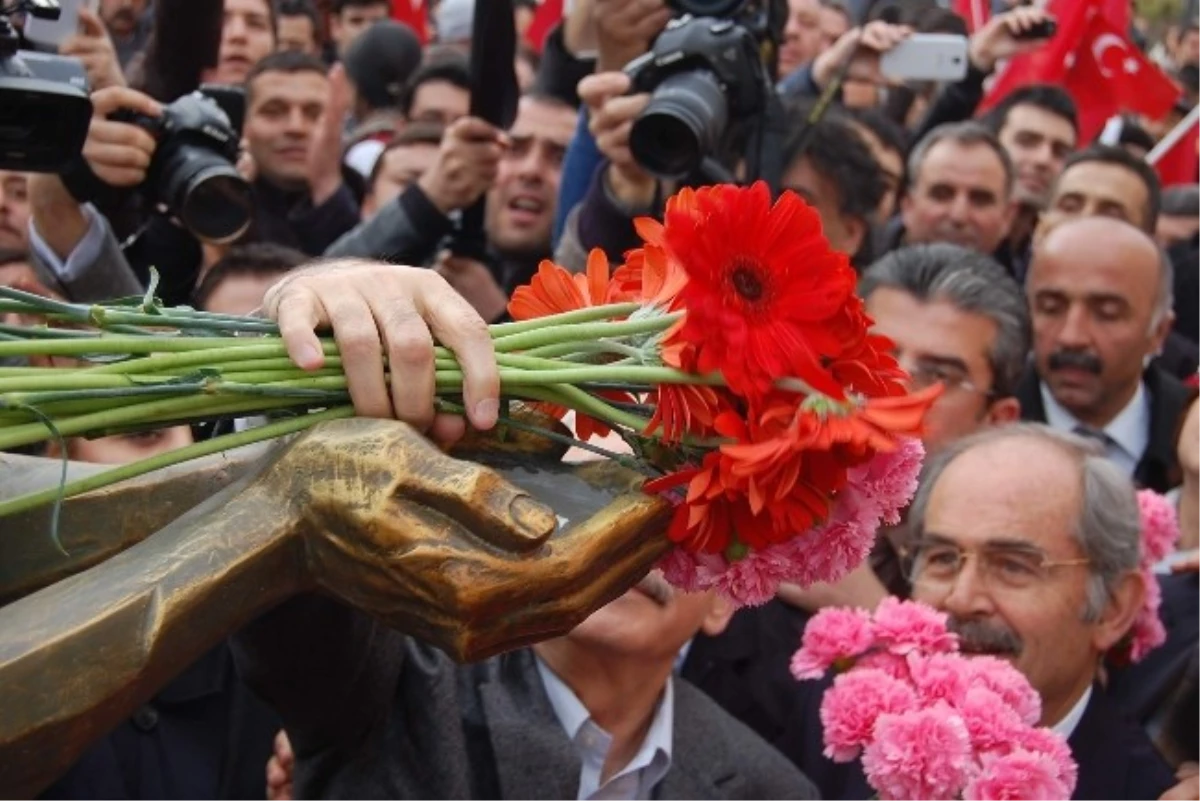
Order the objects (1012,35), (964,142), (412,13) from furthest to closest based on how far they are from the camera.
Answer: (412,13) < (1012,35) < (964,142)

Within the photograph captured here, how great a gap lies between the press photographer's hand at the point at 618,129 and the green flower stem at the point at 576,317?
8.47 feet

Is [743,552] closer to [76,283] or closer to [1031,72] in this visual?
[76,283]

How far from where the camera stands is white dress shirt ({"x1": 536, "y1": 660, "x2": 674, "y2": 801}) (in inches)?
119

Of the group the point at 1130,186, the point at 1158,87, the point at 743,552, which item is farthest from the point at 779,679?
the point at 1158,87

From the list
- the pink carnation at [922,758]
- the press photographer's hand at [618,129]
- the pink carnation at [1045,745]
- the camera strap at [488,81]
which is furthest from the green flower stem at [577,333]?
the camera strap at [488,81]

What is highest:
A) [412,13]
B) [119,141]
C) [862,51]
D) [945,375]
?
[119,141]

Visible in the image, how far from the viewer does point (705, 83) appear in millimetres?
4344

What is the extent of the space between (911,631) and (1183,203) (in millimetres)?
5280

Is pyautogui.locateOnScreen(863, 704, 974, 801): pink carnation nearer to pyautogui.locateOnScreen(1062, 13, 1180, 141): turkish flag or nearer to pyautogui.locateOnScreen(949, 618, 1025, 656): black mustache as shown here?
pyautogui.locateOnScreen(949, 618, 1025, 656): black mustache

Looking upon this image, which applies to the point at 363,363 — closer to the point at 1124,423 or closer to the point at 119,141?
the point at 119,141

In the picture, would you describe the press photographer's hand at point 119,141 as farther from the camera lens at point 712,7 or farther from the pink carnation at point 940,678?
the pink carnation at point 940,678

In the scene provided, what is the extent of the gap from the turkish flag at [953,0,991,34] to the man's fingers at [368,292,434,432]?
25.6 ft

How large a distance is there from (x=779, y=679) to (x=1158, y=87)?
194 inches

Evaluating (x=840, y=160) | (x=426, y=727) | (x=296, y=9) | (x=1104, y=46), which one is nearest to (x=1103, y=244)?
(x=840, y=160)
